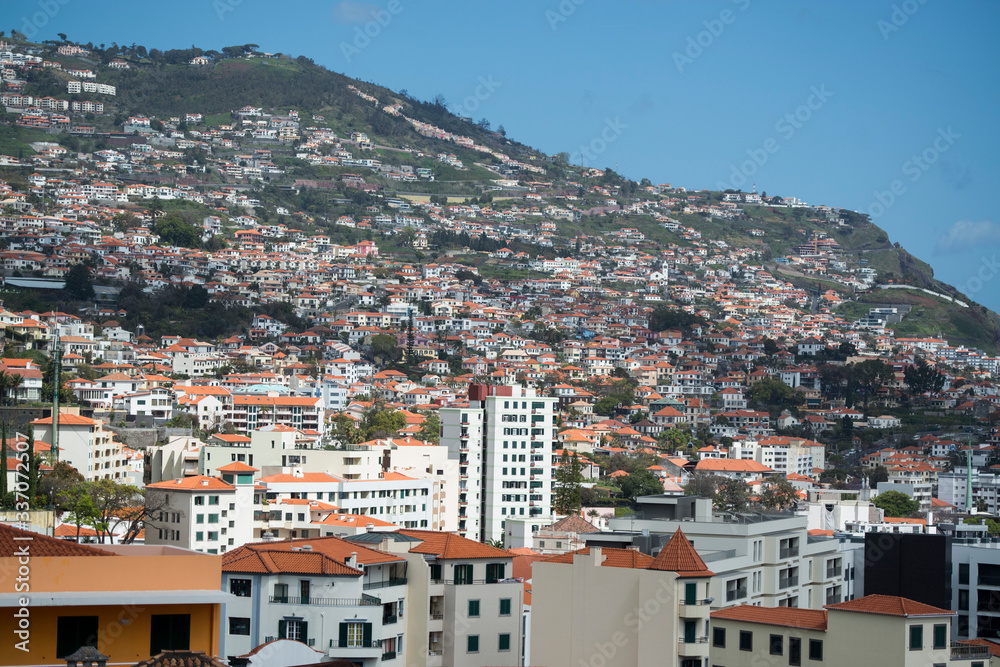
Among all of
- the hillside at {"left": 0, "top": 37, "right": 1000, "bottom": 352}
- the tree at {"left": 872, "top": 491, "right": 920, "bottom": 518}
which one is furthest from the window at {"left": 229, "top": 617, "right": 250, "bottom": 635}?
the hillside at {"left": 0, "top": 37, "right": 1000, "bottom": 352}

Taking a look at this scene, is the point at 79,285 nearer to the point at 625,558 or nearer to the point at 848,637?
the point at 625,558

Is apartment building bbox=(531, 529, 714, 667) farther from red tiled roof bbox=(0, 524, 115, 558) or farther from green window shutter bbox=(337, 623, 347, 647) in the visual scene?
red tiled roof bbox=(0, 524, 115, 558)

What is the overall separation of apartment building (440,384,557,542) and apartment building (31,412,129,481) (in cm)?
1239

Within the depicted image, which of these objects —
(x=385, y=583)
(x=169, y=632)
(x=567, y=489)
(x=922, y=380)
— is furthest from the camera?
(x=922, y=380)

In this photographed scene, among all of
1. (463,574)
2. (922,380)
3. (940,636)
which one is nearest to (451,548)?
(463,574)

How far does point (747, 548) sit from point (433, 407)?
201ft

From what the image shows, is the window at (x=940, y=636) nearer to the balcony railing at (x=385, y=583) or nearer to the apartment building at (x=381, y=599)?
the apartment building at (x=381, y=599)

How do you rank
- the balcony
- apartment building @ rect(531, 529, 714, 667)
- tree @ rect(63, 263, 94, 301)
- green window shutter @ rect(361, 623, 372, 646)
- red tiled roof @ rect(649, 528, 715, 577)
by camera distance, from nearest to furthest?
the balcony, green window shutter @ rect(361, 623, 372, 646), apartment building @ rect(531, 529, 714, 667), red tiled roof @ rect(649, 528, 715, 577), tree @ rect(63, 263, 94, 301)

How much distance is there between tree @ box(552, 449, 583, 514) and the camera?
184ft

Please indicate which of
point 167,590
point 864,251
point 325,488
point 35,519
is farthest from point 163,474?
point 864,251

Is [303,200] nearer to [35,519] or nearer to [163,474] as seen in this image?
[163,474]

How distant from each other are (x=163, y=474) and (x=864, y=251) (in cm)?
15050

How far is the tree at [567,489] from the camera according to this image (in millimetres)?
56219

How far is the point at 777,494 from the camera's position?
64188 mm
